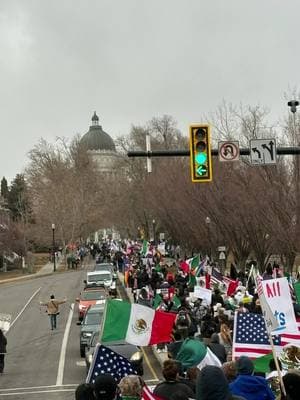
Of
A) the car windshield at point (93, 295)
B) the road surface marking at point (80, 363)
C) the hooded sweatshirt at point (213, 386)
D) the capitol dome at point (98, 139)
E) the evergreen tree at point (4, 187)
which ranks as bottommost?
the road surface marking at point (80, 363)

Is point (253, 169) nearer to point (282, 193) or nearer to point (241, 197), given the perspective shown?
point (241, 197)

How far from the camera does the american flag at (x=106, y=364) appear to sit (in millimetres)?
8594

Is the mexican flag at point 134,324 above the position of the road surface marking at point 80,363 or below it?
above

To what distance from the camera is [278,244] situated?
1214 inches

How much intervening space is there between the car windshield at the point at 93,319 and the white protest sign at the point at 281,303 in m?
10.5

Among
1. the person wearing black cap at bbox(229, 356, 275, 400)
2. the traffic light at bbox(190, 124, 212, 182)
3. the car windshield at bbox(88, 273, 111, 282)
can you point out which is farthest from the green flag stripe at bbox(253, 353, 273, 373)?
the car windshield at bbox(88, 273, 111, 282)

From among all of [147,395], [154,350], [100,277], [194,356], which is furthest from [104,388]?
[100,277]

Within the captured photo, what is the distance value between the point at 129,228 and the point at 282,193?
66.9 metres

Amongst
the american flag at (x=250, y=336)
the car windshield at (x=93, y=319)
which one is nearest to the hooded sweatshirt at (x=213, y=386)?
the american flag at (x=250, y=336)

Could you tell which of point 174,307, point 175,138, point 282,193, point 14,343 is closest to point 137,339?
point 174,307

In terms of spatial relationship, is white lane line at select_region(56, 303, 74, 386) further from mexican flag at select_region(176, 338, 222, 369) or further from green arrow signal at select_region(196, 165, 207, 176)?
mexican flag at select_region(176, 338, 222, 369)

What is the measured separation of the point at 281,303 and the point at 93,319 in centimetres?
1099

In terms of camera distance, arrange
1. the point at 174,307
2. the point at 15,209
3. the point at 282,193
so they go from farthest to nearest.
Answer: the point at 15,209, the point at 282,193, the point at 174,307

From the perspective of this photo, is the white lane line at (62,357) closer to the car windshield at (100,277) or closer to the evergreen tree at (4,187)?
the car windshield at (100,277)
